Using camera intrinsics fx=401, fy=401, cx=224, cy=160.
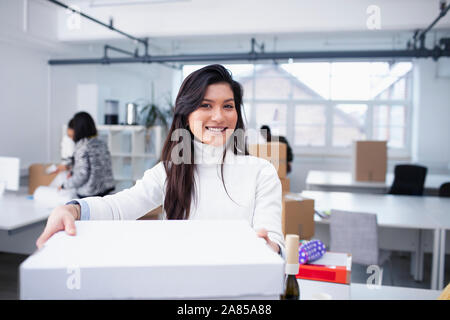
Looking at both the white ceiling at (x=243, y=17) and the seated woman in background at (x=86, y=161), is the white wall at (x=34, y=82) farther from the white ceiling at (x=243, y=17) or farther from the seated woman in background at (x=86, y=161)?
the seated woman in background at (x=86, y=161)

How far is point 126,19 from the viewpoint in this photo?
5848 millimetres

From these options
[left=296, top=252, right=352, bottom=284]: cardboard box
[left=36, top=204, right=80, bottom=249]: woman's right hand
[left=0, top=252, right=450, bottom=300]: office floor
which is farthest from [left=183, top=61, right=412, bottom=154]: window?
[left=36, top=204, right=80, bottom=249]: woman's right hand

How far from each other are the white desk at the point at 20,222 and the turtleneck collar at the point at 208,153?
2408 mm

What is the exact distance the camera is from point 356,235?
3.27 m

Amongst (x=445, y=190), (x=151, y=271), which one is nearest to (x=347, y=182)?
(x=445, y=190)

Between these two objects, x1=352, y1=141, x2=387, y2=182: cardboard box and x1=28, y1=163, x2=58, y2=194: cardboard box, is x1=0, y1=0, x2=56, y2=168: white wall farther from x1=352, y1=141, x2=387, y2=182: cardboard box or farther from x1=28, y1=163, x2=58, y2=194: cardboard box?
x1=352, y1=141, x2=387, y2=182: cardboard box

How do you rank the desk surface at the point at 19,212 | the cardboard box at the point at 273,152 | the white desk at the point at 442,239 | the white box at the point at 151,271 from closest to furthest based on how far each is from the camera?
the white box at the point at 151,271
the cardboard box at the point at 273,152
the desk surface at the point at 19,212
the white desk at the point at 442,239

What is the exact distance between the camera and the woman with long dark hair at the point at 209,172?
1134mm

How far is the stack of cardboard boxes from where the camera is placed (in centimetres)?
281

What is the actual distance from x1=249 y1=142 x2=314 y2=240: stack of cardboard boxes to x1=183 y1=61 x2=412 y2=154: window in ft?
17.2

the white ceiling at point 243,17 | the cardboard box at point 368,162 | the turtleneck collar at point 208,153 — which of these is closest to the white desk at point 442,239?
the cardboard box at point 368,162

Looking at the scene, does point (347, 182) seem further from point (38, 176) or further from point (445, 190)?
point (38, 176)

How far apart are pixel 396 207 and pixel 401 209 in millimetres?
102
